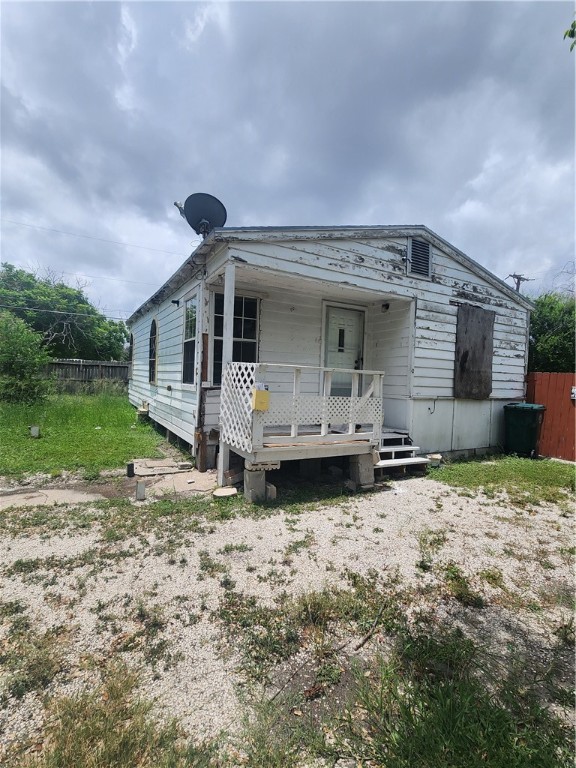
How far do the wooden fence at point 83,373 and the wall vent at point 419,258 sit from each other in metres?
13.3

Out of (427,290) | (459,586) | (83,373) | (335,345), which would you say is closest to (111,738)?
(459,586)

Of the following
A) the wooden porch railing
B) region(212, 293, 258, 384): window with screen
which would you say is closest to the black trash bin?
the wooden porch railing

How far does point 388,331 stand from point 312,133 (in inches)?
181

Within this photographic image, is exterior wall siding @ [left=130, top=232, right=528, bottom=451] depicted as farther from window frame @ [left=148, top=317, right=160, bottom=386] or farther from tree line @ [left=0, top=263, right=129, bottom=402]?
tree line @ [left=0, top=263, right=129, bottom=402]

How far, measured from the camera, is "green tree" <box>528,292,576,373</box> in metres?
10.8

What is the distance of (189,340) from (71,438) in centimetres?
356

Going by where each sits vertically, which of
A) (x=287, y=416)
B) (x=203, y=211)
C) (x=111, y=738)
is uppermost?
(x=203, y=211)

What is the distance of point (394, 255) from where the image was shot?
630cm

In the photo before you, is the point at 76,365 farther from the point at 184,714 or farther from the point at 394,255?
the point at 184,714

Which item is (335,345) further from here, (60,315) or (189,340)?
(60,315)

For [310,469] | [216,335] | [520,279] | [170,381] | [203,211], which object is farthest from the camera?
[520,279]

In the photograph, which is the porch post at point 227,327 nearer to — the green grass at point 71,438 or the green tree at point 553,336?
the green grass at point 71,438

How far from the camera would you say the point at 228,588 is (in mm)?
2557

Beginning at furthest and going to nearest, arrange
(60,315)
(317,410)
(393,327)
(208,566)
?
(60,315) → (393,327) → (317,410) → (208,566)
